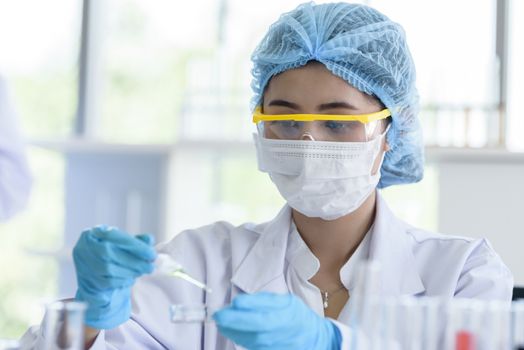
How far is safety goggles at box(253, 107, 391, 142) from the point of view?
1746mm

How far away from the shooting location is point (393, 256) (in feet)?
5.95

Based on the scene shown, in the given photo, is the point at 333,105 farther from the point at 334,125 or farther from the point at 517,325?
the point at 517,325

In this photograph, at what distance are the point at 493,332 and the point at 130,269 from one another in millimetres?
617

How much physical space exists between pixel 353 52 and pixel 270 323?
2.37ft

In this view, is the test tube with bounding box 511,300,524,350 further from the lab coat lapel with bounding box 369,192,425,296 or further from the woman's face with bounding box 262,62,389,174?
the woman's face with bounding box 262,62,389,174

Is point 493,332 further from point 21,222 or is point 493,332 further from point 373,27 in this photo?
point 21,222

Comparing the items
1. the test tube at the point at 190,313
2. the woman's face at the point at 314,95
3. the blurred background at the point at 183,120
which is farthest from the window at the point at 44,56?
the test tube at the point at 190,313

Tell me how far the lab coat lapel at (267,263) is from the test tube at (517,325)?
0.78 metres

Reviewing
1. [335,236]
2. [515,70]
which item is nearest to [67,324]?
[335,236]

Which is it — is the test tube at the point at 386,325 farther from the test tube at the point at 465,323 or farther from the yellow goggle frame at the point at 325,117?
the yellow goggle frame at the point at 325,117

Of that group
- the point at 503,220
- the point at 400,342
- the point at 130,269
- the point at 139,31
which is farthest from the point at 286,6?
the point at 400,342

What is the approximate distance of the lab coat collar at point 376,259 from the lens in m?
1.78

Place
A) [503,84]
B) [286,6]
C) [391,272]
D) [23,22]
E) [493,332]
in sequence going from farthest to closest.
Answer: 1. [23,22]
2. [286,6]
3. [503,84]
4. [391,272]
5. [493,332]

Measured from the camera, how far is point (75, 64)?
4.61 m
